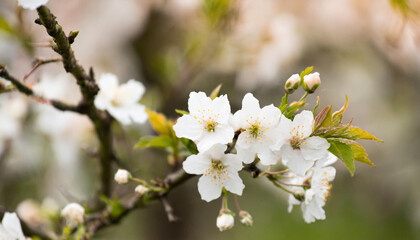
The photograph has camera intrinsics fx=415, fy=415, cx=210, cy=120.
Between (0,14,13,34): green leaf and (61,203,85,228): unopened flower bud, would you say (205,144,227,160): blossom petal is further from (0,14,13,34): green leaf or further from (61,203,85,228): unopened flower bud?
(0,14,13,34): green leaf

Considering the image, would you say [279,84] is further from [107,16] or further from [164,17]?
[107,16]

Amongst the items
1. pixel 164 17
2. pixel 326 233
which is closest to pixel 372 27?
pixel 164 17

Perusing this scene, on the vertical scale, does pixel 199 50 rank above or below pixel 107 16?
below

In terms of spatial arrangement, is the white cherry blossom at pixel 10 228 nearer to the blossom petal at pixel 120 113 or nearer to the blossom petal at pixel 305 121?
the blossom petal at pixel 120 113

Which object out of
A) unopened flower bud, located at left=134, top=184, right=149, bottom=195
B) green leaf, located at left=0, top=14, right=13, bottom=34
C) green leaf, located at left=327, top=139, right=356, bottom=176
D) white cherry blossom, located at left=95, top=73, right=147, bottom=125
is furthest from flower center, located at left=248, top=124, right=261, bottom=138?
green leaf, located at left=0, top=14, right=13, bottom=34

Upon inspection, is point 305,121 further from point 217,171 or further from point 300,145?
point 217,171

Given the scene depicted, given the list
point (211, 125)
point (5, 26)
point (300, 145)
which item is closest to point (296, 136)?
point (300, 145)
